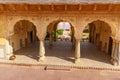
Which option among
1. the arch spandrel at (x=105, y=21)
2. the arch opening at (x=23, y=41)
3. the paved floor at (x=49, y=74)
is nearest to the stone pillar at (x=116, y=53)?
the arch spandrel at (x=105, y=21)

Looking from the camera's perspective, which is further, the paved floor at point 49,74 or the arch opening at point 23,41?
the arch opening at point 23,41

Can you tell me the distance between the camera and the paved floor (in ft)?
29.4

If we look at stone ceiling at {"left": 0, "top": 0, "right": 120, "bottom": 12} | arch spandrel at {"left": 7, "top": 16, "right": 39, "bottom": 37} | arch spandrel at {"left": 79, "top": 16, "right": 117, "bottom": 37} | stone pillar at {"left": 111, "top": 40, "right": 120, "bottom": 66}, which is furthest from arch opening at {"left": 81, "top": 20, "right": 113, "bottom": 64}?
arch spandrel at {"left": 7, "top": 16, "right": 39, "bottom": 37}

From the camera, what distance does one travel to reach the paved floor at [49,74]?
29.4 feet

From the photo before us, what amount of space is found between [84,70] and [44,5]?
4.64 meters

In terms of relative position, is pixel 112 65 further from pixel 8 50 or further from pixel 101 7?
pixel 8 50

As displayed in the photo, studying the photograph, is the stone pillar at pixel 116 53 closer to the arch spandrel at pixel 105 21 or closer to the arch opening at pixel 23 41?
the arch spandrel at pixel 105 21

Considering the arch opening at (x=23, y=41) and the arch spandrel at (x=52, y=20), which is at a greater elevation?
the arch spandrel at (x=52, y=20)

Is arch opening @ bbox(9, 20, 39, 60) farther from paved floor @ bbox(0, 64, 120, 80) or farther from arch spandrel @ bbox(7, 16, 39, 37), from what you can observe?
paved floor @ bbox(0, 64, 120, 80)

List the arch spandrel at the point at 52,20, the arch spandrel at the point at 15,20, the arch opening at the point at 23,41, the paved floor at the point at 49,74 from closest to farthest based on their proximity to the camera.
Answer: the paved floor at the point at 49,74 < the arch spandrel at the point at 52,20 < the arch spandrel at the point at 15,20 < the arch opening at the point at 23,41

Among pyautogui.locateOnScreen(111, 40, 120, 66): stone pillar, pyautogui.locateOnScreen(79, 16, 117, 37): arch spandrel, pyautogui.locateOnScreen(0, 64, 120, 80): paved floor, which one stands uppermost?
pyautogui.locateOnScreen(79, 16, 117, 37): arch spandrel

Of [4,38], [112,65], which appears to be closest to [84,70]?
[112,65]

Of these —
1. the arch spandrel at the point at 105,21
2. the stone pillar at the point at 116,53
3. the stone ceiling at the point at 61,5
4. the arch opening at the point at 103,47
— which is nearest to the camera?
the stone ceiling at the point at 61,5

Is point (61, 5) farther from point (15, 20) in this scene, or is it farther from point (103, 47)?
point (103, 47)
